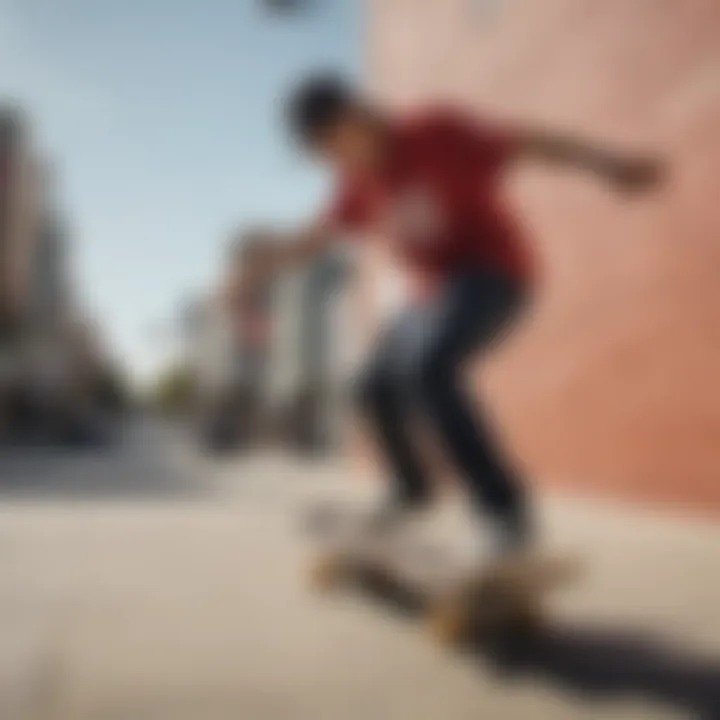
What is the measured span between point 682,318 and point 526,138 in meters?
1.43

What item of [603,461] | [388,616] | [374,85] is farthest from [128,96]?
[603,461]

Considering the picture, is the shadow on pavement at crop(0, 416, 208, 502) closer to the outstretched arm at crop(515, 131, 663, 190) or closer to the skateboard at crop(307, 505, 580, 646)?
the skateboard at crop(307, 505, 580, 646)

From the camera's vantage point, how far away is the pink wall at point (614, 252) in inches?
95.3

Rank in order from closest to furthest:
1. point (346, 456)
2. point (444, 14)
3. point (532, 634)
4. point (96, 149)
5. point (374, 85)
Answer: point (532, 634)
point (96, 149)
point (374, 85)
point (444, 14)
point (346, 456)

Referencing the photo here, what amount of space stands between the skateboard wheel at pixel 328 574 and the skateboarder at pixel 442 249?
14cm

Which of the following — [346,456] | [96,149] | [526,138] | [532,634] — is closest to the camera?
[532,634]

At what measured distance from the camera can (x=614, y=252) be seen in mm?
2615

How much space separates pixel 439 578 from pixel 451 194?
2.27 feet

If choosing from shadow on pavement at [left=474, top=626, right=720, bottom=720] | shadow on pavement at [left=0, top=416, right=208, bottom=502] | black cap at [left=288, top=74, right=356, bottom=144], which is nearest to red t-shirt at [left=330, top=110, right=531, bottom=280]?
black cap at [left=288, top=74, right=356, bottom=144]

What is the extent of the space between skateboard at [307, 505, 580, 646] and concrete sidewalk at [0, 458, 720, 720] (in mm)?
51

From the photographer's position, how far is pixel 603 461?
8.53ft

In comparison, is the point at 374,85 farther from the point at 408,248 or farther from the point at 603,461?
the point at 603,461

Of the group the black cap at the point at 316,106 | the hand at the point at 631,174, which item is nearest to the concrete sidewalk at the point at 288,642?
the hand at the point at 631,174

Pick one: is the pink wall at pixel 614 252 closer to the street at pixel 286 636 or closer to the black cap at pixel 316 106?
the street at pixel 286 636
